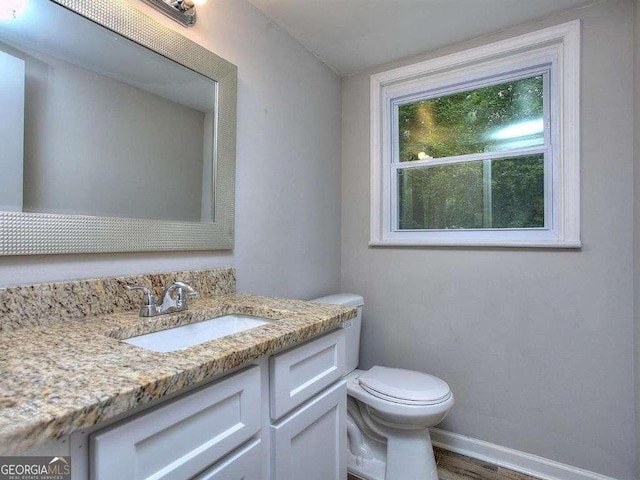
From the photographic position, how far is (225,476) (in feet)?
2.34

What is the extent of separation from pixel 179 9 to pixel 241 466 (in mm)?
1422

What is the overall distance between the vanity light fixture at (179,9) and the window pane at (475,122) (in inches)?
49.4

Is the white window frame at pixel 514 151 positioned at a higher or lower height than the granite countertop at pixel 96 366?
higher

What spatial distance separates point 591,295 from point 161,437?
1.73 metres

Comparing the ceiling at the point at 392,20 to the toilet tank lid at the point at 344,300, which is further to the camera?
the toilet tank lid at the point at 344,300

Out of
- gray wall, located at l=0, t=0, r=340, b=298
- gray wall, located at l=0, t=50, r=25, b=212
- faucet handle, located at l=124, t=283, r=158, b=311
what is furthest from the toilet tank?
gray wall, located at l=0, t=50, r=25, b=212

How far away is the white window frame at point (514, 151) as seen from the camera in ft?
5.06

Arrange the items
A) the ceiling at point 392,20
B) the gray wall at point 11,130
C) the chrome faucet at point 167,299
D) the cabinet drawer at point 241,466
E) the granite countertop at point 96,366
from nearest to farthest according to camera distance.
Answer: the granite countertop at point 96,366
the cabinet drawer at point 241,466
the gray wall at point 11,130
the chrome faucet at point 167,299
the ceiling at point 392,20

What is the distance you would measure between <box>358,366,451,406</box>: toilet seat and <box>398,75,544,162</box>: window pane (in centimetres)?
119

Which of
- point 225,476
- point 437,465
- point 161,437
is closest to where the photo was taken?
point 161,437

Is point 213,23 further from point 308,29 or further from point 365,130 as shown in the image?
point 365,130

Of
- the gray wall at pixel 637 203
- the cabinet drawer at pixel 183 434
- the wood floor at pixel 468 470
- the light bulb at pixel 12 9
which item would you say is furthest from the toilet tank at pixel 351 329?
the light bulb at pixel 12 9

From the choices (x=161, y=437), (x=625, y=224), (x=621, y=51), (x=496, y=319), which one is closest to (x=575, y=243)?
(x=625, y=224)

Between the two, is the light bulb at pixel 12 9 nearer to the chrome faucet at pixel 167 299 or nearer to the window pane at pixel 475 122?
the chrome faucet at pixel 167 299
